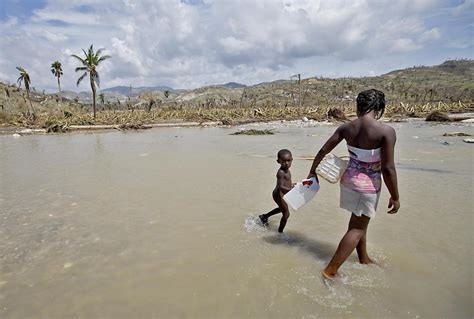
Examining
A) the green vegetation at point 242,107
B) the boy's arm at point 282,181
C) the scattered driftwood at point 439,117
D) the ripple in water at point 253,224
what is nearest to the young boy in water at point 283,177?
the boy's arm at point 282,181

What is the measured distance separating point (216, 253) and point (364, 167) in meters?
1.85

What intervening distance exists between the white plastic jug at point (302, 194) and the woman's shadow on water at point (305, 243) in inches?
25.0

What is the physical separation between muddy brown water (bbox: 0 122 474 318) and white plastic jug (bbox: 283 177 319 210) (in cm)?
61

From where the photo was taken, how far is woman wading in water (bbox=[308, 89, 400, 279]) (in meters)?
2.87

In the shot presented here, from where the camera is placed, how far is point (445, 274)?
10.3 feet

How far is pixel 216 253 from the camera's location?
3705mm

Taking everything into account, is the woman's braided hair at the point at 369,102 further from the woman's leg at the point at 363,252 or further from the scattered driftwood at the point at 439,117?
the scattered driftwood at the point at 439,117

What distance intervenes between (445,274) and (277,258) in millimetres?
1620

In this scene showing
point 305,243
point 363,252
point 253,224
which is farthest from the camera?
point 253,224

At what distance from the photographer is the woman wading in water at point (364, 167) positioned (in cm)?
287

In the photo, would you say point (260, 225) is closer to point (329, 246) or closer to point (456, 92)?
point (329, 246)

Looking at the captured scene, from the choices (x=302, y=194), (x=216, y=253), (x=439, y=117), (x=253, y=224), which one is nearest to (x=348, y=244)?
(x=302, y=194)

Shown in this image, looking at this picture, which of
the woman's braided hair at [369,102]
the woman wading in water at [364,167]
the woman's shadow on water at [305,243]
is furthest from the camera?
the woman's shadow on water at [305,243]

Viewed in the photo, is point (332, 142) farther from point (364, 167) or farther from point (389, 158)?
point (389, 158)
